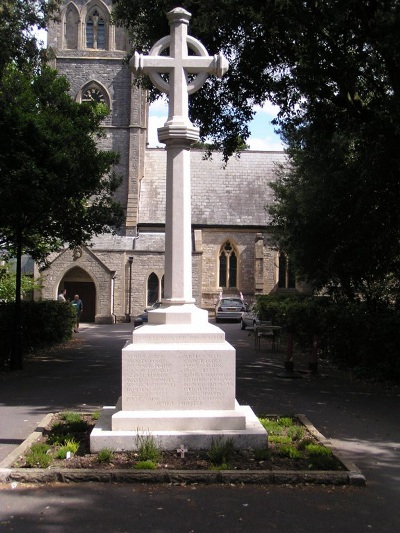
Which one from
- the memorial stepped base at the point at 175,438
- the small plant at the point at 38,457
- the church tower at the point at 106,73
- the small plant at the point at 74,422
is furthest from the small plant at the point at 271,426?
the church tower at the point at 106,73

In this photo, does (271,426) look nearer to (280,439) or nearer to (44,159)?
(280,439)

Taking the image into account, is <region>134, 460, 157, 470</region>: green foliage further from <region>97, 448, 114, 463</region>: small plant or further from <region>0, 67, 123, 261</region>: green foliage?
<region>0, 67, 123, 261</region>: green foliage

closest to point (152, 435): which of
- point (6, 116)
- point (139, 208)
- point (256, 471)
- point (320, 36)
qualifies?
point (256, 471)

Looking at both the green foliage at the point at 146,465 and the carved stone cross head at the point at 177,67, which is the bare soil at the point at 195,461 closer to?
the green foliage at the point at 146,465

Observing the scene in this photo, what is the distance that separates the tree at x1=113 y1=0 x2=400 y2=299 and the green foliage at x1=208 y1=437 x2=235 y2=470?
22.0ft

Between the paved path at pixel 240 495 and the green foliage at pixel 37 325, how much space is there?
4.34 metres

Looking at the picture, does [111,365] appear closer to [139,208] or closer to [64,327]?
[64,327]

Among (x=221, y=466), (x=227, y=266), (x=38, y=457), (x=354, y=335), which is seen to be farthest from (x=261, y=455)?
(x=227, y=266)

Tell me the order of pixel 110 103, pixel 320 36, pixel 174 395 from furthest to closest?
1. pixel 110 103
2. pixel 320 36
3. pixel 174 395

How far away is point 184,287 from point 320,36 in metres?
6.79

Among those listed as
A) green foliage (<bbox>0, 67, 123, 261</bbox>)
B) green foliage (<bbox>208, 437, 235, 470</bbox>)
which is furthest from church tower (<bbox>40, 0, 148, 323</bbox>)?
green foliage (<bbox>208, 437, 235, 470</bbox>)

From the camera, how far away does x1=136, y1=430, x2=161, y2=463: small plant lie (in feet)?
18.5

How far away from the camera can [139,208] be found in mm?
40750

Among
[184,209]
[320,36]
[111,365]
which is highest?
[320,36]
